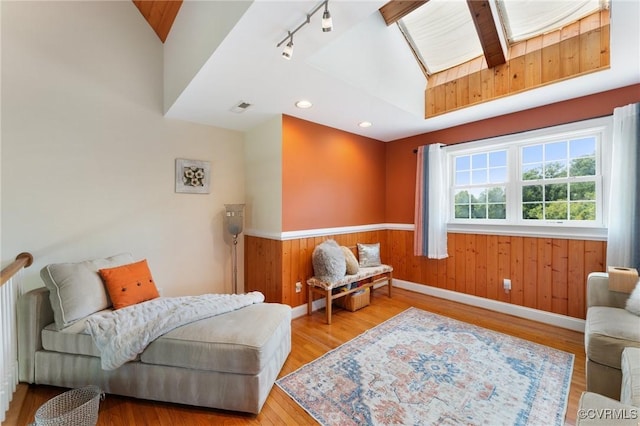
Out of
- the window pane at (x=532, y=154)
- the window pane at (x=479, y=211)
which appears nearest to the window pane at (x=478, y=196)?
the window pane at (x=479, y=211)

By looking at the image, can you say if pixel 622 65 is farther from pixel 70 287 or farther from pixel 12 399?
pixel 12 399

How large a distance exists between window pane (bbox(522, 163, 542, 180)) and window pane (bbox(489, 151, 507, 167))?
0.23 m

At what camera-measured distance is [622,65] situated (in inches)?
83.0

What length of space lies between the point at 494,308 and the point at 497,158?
1864mm

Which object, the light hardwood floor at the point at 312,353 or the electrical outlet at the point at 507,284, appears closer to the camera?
the light hardwood floor at the point at 312,353

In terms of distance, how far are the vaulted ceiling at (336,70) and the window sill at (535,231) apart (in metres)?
1.36

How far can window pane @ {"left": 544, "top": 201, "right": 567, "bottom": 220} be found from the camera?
279cm

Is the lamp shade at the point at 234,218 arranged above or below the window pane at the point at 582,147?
below

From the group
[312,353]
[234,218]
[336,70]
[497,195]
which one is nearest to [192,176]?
[234,218]

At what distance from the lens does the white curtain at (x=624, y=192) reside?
2.28 m

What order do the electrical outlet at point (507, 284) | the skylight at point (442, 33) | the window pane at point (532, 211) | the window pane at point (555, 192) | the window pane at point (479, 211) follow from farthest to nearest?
the window pane at point (479, 211) < the electrical outlet at point (507, 284) < the window pane at point (532, 211) < the window pane at point (555, 192) < the skylight at point (442, 33)

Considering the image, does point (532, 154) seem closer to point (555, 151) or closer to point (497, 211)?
point (555, 151)

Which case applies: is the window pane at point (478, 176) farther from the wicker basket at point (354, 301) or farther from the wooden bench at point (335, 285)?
the wicker basket at point (354, 301)

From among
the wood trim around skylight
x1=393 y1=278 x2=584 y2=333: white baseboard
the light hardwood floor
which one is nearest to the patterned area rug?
the light hardwood floor
